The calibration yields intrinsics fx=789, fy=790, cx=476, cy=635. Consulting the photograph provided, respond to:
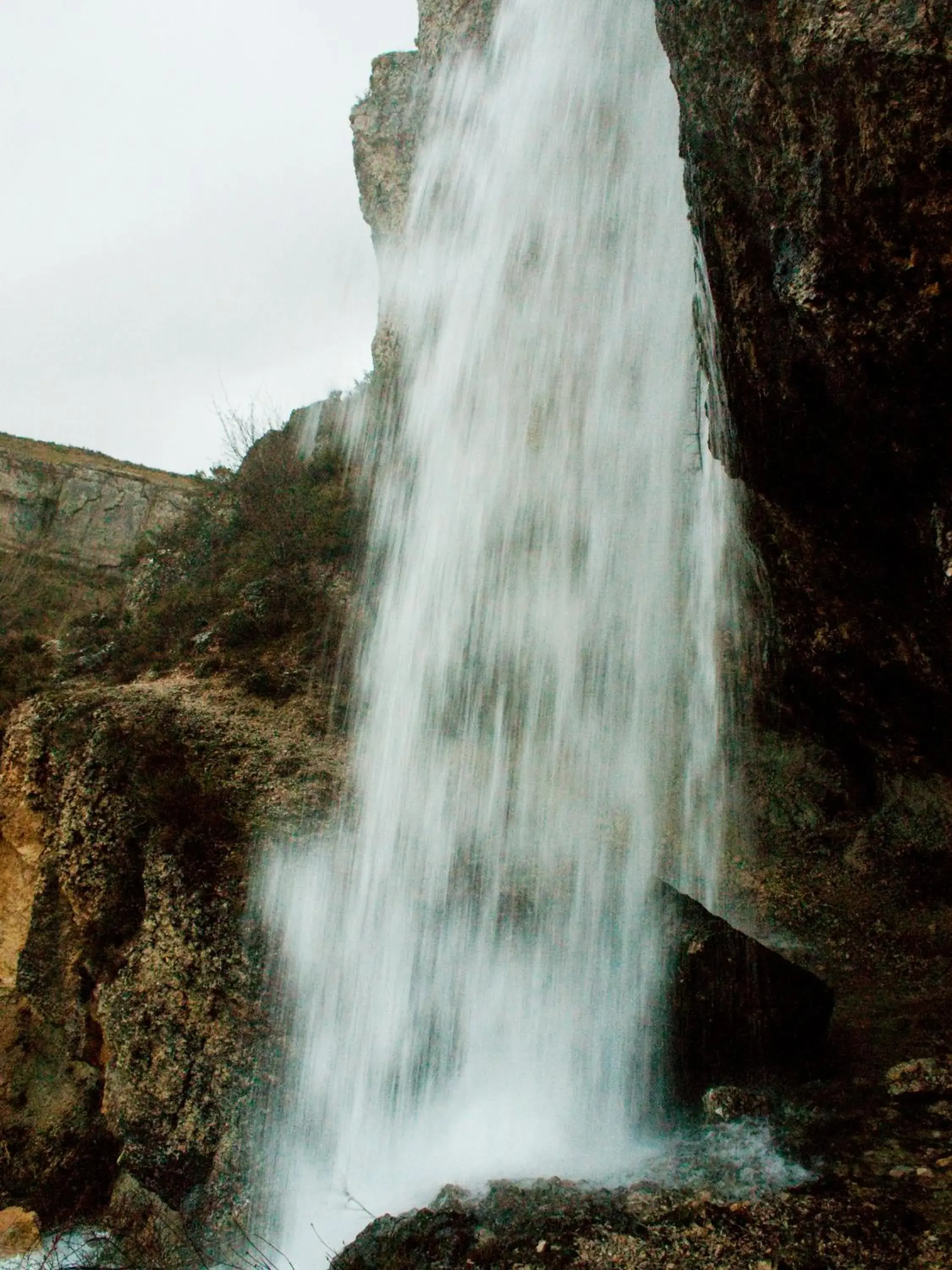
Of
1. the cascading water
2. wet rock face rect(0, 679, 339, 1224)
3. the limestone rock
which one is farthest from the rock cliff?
the limestone rock

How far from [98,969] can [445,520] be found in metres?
9.75

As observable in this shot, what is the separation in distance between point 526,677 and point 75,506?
32192 mm

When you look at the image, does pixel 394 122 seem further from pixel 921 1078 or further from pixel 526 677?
pixel 921 1078

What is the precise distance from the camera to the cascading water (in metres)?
7.45

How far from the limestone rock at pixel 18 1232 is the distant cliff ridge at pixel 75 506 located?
29167mm

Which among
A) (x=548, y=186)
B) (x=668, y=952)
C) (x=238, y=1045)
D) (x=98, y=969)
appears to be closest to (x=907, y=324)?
(x=668, y=952)

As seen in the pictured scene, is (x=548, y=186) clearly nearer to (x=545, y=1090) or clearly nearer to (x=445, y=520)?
(x=445, y=520)

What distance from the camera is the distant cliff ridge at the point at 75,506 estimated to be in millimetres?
36188

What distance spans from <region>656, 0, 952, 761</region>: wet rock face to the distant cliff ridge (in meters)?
33.4

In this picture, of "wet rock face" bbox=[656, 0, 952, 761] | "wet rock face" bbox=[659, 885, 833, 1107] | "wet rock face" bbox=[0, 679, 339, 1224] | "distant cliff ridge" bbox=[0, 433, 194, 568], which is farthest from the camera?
"distant cliff ridge" bbox=[0, 433, 194, 568]

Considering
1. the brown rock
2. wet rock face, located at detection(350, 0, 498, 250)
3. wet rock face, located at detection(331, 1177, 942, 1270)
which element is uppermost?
wet rock face, located at detection(350, 0, 498, 250)

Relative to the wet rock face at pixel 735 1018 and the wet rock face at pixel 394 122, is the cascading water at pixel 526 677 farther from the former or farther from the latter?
the wet rock face at pixel 394 122

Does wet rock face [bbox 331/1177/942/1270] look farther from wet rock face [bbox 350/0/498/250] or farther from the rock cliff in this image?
wet rock face [bbox 350/0/498/250]

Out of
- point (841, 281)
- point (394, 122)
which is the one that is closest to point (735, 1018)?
point (841, 281)
